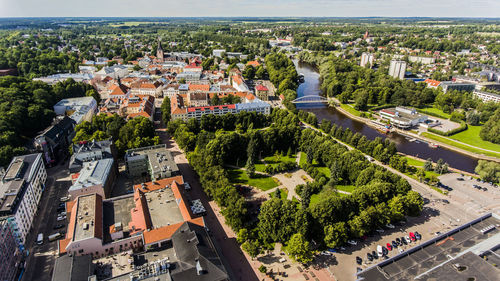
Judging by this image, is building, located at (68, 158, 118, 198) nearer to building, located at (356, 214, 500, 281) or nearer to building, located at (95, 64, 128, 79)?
building, located at (356, 214, 500, 281)

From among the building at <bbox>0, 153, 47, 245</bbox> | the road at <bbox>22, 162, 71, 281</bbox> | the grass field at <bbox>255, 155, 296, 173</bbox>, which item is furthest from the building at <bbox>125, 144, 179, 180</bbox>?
the grass field at <bbox>255, 155, 296, 173</bbox>

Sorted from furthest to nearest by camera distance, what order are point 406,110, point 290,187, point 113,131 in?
1. point 406,110
2. point 113,131
3. point 290,187

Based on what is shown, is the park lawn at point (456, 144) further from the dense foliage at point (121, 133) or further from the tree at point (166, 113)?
the dense foliage at point (121, 133)

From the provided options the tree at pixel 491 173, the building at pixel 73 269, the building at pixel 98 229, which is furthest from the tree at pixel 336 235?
the tree at pixel 491 173

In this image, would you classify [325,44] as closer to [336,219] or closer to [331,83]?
[331,83]

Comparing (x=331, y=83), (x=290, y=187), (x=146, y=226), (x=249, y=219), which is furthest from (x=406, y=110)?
(x=146, y=226)

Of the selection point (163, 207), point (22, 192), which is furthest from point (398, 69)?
point (22, 192)

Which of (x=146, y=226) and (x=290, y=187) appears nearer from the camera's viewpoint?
(x=146, y=226)

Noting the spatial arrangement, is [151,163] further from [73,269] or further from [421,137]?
[421,137]
